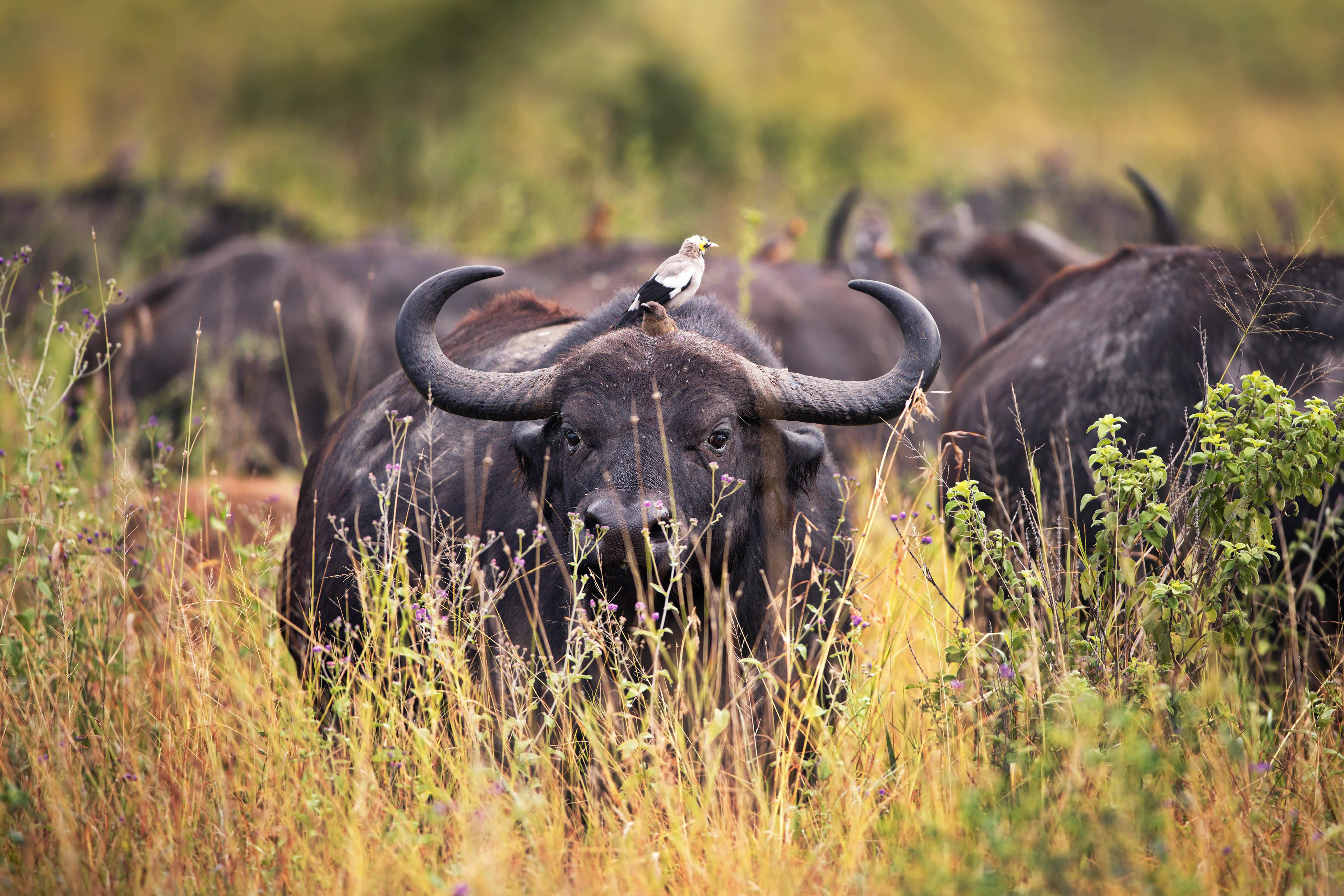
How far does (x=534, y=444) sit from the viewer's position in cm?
394

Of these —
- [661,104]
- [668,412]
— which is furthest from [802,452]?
[661,104]

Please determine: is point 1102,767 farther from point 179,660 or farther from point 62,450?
point 62,450

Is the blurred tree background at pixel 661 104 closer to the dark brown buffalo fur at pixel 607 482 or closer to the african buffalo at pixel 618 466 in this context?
the african buffalo at pixel 618 466

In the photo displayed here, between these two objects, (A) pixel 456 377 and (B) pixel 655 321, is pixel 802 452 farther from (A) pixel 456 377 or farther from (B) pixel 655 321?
(A) pixel 456 377

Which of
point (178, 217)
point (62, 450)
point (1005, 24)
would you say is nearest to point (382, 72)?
point (1005, 24)

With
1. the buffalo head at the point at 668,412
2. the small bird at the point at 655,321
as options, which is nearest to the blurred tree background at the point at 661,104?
the buffalo head at the point at 668,412

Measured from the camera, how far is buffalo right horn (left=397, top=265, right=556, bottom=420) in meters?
3.84

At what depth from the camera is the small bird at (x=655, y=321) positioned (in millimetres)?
3875

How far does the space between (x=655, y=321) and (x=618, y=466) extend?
1.96 feet

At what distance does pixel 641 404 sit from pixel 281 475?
205 inches

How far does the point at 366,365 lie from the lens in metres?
9.60

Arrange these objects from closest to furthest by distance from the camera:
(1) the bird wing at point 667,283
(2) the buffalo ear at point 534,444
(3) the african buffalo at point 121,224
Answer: (2) the buffalo ear at point 534,444, (1) the bird wing at point 667,283, (3) the african buffalo at point 121,224

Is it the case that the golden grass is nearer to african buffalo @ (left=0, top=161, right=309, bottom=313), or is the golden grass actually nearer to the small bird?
the small bird

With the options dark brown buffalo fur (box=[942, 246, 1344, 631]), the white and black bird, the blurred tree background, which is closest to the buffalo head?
the white and black bird
